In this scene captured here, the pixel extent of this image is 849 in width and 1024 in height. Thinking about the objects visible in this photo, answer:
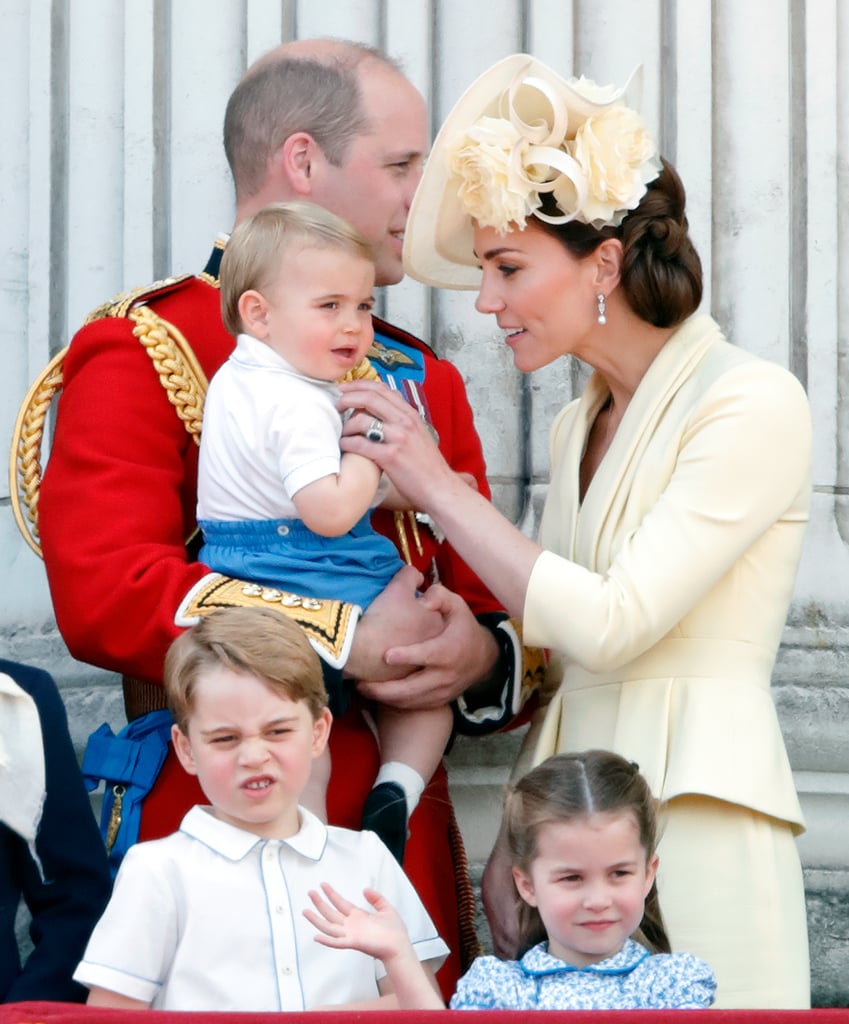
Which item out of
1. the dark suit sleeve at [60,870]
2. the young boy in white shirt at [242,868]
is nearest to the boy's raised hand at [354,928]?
the young boy in white shirt at [242,868]

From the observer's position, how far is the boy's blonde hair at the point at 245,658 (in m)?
3.13

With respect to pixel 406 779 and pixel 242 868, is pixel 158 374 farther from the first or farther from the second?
Result: pixel 242 868

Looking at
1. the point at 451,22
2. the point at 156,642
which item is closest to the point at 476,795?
the point at 156,642

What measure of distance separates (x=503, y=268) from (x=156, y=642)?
0.85m

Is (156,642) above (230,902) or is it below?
above

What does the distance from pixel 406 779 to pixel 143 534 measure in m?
0.57

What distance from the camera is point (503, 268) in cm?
375

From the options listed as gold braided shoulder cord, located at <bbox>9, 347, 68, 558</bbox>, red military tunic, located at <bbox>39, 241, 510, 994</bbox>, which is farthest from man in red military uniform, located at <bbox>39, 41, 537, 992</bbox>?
gold braided shoulder cord, located at <bbox>9, 347, 68, 558</bbox>

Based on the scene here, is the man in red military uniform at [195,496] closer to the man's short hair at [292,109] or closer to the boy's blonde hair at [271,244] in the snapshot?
the man's short hair at [292,109]

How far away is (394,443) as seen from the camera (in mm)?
3578

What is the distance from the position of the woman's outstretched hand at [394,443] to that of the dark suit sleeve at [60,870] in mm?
645

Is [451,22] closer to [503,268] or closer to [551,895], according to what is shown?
[503,268]

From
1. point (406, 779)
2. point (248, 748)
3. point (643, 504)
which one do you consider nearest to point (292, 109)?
point (643, 504)

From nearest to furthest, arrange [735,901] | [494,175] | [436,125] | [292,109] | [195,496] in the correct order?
[735,901] → [494,175] → [195,496] → [292,109] → [436,125]
